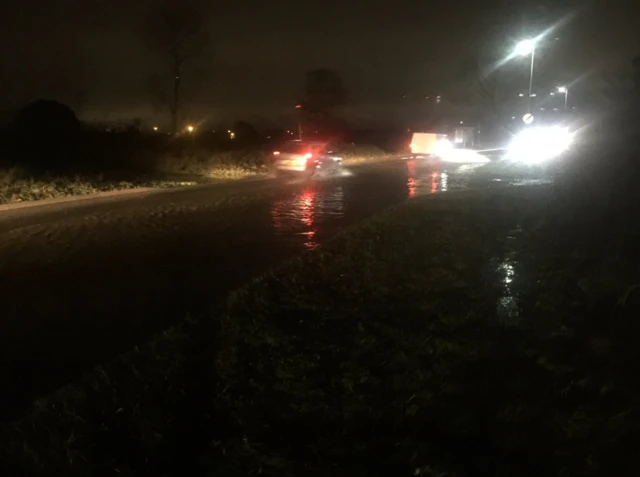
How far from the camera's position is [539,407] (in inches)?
200

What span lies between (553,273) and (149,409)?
6.29 metres

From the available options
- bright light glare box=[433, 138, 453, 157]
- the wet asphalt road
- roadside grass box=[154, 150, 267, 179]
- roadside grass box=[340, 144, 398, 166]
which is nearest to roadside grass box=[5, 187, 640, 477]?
the wet asphalt road

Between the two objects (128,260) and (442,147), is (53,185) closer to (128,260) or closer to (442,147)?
(128,260)

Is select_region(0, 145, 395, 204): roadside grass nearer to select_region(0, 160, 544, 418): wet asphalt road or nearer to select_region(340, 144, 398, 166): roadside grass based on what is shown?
select_region(340, 144, 398, 166): roadside grass

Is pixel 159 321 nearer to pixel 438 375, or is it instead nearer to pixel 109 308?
pixel 109 308

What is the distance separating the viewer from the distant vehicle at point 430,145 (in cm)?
4503

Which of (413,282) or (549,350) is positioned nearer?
(549,350)

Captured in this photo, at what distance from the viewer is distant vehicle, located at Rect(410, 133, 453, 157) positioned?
1773 inches

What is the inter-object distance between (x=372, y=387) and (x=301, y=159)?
81.5 feet

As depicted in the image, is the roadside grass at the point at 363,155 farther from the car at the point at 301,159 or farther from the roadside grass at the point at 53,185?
the roadside grass at the point at 53,185

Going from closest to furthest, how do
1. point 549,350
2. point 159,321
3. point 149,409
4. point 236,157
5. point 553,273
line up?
1. point 149,409
2. point 549,350
3. point 159,321
4. point 553,273
5. point 236,157

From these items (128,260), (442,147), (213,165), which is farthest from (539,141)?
(128,260)

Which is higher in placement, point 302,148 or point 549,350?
point 302,148

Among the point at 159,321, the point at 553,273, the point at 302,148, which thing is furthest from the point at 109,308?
the point at 302,148
